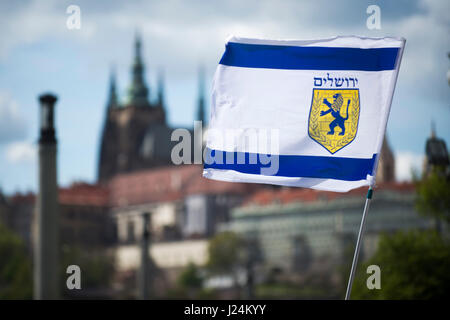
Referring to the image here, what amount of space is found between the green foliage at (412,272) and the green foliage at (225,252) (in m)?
108

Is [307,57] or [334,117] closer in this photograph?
[334,117]

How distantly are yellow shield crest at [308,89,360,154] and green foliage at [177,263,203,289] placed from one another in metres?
135

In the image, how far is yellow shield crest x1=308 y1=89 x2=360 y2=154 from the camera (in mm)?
12055

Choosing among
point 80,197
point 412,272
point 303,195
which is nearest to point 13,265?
point 303,195

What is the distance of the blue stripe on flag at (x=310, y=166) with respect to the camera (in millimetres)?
12180

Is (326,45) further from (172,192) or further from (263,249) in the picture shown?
(172,192)

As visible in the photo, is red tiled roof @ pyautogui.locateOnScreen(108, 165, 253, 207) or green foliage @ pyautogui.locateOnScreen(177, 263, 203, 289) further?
red tiled roof @ pyautogui.locateOnScreen(108, 165, 253, 207)

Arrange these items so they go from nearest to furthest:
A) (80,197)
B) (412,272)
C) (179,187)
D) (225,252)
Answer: (412,272), (225,252), (179,187), (80,197)

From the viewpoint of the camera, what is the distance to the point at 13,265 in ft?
395

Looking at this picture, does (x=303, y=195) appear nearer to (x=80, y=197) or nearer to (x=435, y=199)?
(x=80, y=197)

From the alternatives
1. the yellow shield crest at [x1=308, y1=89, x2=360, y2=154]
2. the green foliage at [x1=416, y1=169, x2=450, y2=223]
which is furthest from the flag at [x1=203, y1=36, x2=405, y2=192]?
the green foliage at [x1=416, y1=169, x2=450, y2=223]

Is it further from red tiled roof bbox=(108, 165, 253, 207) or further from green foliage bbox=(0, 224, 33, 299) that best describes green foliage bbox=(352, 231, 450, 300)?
red tiled roof bbox=(108, 165, 253, 207)

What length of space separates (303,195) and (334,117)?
146 meters

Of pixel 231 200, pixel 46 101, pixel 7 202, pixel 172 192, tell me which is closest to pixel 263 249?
pixel 231 200
